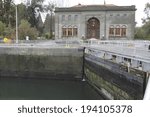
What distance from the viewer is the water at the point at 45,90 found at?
22.4 m

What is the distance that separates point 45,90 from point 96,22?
108 feet

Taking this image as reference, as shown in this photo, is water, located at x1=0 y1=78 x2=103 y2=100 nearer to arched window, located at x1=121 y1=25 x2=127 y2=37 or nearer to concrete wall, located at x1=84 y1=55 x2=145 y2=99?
concrete wall, located at x1=84 y1=55 x2=145 y2=99

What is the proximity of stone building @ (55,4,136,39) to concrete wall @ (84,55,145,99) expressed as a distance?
26331 millimetres

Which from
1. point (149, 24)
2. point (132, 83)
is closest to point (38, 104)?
point (132, 83)

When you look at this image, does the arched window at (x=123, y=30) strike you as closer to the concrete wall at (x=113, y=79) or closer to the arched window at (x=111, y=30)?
the arched window at (x=111, y=30)

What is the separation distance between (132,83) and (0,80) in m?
19.0

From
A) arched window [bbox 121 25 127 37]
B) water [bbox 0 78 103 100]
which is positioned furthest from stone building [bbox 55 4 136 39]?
water [bbox 0 78 103 100]

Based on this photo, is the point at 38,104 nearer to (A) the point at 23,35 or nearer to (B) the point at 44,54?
(B) the point at 44,54

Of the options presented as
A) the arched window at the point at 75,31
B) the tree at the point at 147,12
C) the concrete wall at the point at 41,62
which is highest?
the tree at the point at 147,12

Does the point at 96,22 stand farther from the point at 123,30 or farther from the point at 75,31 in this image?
the point at 123,30

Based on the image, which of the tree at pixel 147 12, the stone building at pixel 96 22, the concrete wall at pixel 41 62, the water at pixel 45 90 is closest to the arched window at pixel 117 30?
the stone building at pixel 96 22

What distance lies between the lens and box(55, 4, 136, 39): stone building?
54844 mm

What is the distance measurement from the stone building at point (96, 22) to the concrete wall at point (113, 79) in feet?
86.4

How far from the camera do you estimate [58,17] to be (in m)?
57.0
